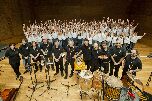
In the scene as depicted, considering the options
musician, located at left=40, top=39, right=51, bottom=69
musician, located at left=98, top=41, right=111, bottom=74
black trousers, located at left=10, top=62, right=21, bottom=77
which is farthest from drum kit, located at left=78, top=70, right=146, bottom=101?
black trousers, located at left=10, top=62, right=21, bottom=77

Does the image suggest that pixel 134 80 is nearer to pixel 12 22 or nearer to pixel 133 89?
pixel 133 89

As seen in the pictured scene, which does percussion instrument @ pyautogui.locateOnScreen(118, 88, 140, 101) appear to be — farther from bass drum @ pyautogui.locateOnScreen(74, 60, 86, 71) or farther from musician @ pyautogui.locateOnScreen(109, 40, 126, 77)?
bass drum @ pyautogui.locateOnScreen(74, 60, 86, 71)

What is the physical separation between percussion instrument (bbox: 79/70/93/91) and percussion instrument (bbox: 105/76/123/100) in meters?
0.64

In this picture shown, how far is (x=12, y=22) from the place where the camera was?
531 inches

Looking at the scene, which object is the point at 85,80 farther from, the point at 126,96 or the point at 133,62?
the point at 133,62

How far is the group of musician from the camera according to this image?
9.38 m

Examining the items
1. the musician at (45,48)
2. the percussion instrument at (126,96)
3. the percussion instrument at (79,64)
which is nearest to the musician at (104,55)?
the percussion instrument at (79,64)

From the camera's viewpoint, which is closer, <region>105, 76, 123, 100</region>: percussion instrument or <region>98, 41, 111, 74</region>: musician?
<region>105, 76, 123, 100</region>: percussion instrument

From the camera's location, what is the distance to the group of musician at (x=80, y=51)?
9375mm

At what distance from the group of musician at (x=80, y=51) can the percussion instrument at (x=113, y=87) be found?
935mm

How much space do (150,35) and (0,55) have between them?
8.30m

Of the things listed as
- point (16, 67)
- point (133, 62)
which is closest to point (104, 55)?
point (133, 62)

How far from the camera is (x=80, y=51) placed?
9875mm

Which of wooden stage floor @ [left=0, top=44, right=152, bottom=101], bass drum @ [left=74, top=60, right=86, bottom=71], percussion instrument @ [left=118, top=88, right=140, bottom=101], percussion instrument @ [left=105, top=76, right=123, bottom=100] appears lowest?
wooden stage floor @ [left=0, top=44, right=152, bottom=101]
